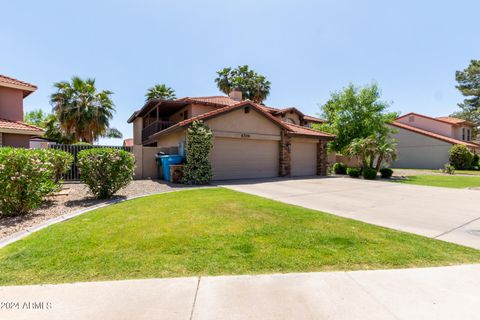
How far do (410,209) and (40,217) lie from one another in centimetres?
1023

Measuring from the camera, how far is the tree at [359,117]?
867 inches

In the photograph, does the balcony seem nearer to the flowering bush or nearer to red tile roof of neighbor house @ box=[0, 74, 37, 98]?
red tile roof of neighbor house @ box=[0, 74, 37, 98]

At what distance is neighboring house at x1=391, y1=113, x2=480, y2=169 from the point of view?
30.4 m

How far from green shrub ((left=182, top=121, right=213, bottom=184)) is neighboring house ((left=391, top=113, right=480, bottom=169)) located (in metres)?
26.4

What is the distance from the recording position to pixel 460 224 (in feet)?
19.0

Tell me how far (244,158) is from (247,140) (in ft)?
3.92

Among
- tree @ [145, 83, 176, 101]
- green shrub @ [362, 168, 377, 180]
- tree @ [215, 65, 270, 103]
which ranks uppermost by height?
tree @ [215, 65, 270, 103]

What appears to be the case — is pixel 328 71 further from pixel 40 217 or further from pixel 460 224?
pixel 40 217

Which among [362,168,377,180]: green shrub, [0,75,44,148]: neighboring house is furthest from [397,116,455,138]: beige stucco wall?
[0,75,44,148]: neighboring house

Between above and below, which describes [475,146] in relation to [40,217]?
above

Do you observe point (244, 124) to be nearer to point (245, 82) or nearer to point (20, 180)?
point (20, 180)

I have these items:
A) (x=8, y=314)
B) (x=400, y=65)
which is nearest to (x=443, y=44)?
(x=400, y=65)

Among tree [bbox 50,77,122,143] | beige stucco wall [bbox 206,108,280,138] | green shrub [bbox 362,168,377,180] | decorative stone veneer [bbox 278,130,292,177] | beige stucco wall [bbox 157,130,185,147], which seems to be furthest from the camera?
tree [bbox 50,77,122,143]

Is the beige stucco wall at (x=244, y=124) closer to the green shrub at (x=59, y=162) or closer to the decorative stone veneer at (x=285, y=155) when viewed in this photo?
the decorative stone veneer at (x=285, y=155)
